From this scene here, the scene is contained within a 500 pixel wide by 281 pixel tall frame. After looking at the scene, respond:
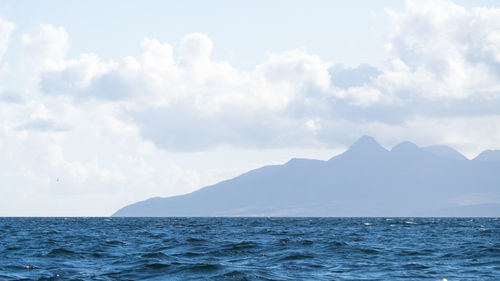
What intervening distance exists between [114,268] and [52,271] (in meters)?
3.09

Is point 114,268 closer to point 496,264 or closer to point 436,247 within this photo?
point 496,264

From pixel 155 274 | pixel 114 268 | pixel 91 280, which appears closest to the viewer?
pixel 91 280

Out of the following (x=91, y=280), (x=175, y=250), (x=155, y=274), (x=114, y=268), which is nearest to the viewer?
(x=91, y=280)

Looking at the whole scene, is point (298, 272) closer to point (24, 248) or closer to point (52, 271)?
point (52, 271)

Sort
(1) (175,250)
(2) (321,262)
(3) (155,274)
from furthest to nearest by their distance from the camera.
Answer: (1) (175,250) → (2) (321,262) → (3) (155,274)

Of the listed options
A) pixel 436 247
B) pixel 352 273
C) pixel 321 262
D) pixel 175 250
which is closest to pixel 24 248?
pixel 175 250

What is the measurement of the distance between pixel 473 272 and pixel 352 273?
19.5 feet

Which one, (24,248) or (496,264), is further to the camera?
(24,248)

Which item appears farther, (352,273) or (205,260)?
(205,260)

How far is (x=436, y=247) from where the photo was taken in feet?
162

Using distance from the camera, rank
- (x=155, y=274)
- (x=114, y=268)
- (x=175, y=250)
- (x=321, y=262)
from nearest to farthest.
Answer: (x=155, y=274) < (x=114, y=268) < (x=321, y=262) < (x=175, y=250)

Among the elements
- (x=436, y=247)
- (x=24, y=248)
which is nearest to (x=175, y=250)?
(x=24, y=248)

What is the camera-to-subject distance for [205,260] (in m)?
39.1

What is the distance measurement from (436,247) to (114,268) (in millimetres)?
24987
